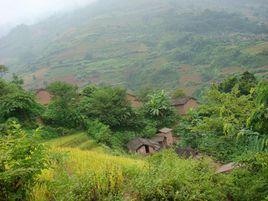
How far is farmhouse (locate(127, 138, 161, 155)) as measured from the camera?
32.6 metres

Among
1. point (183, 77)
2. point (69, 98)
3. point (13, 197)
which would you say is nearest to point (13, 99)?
point (69, 98)

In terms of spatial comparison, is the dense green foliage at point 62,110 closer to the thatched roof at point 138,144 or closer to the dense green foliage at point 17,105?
the dense green foliage at point 17,105

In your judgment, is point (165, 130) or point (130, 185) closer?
point (130, 185)

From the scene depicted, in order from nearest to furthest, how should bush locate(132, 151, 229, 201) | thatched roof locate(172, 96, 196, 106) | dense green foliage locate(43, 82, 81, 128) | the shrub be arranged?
bush locate(132, 151, 229, 201), the shrub, dense green foliage locate(43, 82, 81, 128), thatched roof locate(172, 96, 196, 106)

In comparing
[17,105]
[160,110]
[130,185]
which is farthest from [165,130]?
[130,185]

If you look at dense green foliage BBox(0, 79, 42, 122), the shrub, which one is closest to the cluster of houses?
the shrub

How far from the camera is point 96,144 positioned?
94.7ft

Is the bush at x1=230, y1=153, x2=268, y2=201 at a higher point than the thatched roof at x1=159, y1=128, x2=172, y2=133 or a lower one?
higher

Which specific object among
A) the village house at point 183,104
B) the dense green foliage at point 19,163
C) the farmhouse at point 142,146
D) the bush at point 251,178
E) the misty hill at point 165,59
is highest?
the dense green foliage at point 19,163

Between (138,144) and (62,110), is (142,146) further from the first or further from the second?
(62,110)

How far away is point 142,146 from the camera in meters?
33.2

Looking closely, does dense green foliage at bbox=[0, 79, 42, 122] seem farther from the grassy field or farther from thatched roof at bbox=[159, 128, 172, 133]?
the grassy field

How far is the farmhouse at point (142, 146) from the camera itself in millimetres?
32641

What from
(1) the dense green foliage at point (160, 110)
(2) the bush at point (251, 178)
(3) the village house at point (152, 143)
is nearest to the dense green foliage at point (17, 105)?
(3) the village house at point (152, 143)
